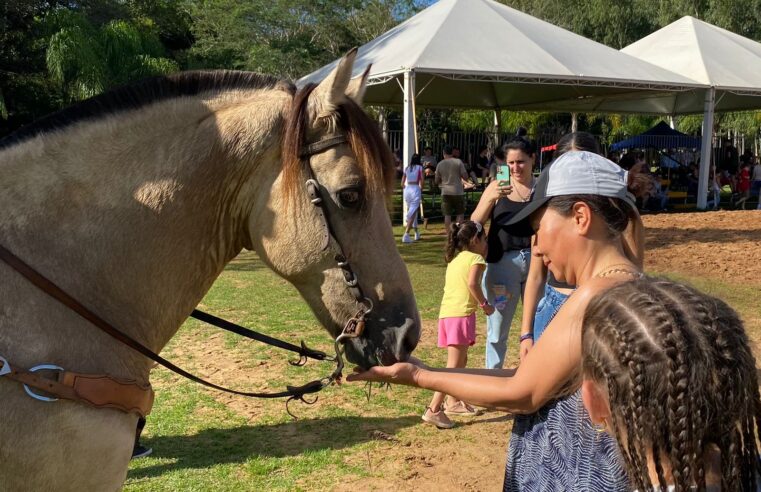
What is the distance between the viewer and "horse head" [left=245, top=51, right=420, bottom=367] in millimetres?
2037

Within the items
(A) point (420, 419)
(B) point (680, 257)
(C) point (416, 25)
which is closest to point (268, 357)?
(A) point (420, 419)

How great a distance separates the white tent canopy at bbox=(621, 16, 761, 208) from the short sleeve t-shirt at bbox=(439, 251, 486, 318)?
17.0m

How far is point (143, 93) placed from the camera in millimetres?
2039

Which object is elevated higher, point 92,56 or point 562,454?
point 92,56

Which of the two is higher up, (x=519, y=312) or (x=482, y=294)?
(x=482, y=294)

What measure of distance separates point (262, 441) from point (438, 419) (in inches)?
54.7

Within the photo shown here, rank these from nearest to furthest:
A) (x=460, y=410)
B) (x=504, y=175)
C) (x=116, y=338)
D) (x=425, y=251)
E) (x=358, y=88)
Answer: (x=116, y=338)
(x=358, y=88)
(x=504, y=175)
(x=460, y=410)
(x=425, y=251)

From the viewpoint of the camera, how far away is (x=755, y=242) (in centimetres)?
1299

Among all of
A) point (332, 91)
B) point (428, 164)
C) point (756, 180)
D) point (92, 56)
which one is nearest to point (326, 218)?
point (332, 91)

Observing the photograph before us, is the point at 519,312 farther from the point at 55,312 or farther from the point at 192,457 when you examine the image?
→ the point at 55,312

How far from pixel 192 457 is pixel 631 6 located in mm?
40750

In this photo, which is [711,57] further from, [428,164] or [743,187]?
[428,164]

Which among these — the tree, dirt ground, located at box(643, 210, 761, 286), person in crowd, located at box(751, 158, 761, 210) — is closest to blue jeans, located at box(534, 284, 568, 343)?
dirt ground, located at box(643, 210, 761, 286)

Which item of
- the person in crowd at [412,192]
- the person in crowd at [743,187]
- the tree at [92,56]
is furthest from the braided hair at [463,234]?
the person in crowd at [743,187]
